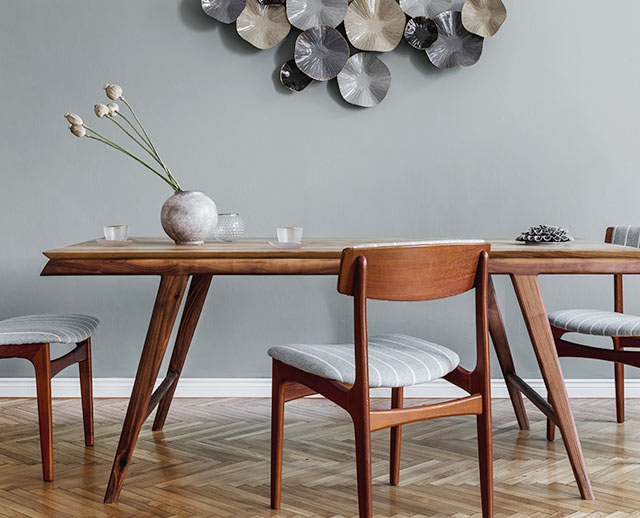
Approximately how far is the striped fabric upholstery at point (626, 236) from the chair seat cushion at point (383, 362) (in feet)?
3.90

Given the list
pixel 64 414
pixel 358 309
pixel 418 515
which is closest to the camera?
pixel 358 309

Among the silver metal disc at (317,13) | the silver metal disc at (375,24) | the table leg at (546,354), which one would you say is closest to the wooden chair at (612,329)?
the table leg at (546,354)

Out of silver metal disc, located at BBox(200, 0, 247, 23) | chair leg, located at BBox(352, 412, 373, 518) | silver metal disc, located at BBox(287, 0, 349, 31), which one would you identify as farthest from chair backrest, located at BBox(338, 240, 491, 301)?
silver metal disc, located at BBox(200, 0, 247, 23)

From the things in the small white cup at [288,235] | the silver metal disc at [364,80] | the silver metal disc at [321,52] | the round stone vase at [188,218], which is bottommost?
the small white cup at [288,235]

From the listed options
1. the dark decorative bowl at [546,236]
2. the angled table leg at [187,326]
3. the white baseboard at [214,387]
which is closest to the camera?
the dark decorative bowl at [546,236]

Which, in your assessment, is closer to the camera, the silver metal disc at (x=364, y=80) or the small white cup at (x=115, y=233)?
the small white cup at (x=115, y=233)

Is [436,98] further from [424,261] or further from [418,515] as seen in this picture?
[418,515]

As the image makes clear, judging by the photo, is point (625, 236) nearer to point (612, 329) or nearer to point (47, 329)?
point (612, 329)

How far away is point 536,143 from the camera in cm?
318

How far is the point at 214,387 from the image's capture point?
10.5ft

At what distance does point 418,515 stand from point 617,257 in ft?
3.01

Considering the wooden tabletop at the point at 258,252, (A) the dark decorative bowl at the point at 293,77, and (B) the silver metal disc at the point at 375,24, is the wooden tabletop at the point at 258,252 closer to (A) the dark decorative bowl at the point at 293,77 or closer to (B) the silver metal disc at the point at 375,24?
(A) the dark decorative bowl at the point at 293,77

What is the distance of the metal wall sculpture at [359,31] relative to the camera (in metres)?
3.08

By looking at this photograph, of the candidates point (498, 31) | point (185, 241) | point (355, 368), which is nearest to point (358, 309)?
point (355, 368)
